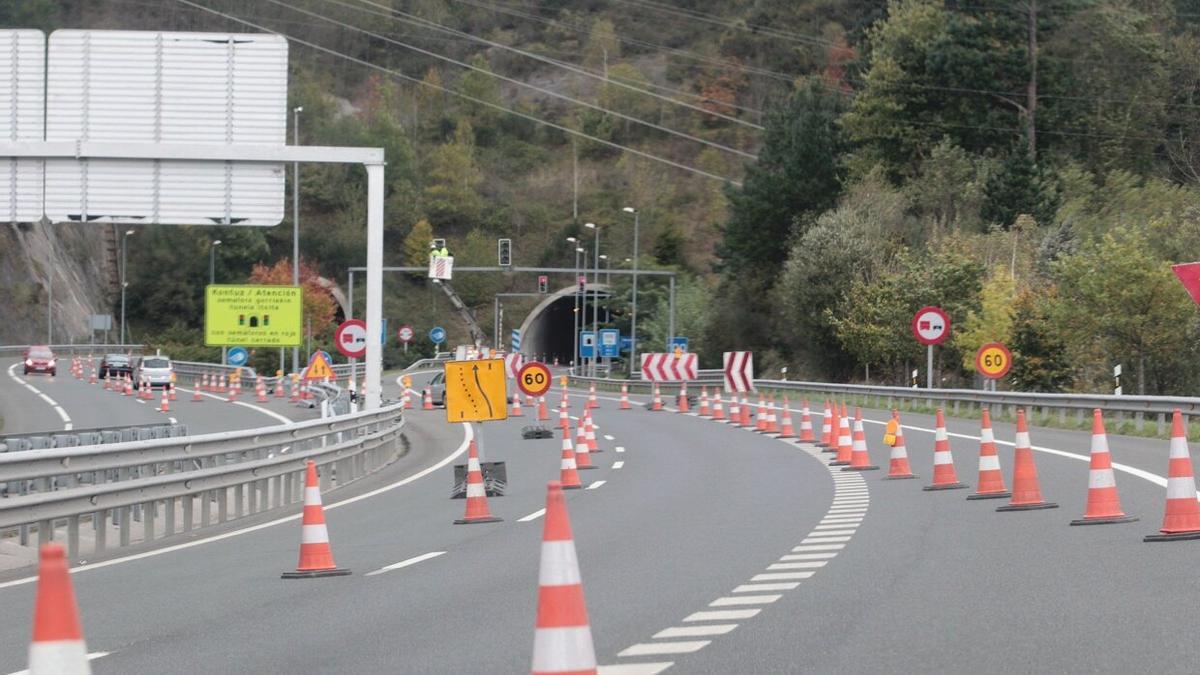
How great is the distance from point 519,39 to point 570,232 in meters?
54.5

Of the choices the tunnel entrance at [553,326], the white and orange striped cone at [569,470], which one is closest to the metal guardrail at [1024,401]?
the white and orange striped cone at [569,470]

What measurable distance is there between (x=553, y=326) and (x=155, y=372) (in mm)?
74039

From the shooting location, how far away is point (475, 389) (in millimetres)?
21828

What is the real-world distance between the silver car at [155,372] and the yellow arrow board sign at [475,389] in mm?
47062

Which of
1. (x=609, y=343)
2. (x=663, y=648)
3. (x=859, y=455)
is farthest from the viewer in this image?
(x=609, y=343)

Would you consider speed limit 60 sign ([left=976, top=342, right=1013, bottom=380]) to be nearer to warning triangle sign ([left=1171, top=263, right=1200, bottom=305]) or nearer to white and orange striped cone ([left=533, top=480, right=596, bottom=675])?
warning triangle sign ([left=1171, top=263, right=1200, bottom=305])

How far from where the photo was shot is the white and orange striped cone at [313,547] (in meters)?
13.0

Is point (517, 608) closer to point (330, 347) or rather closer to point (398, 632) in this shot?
point (398, 632)

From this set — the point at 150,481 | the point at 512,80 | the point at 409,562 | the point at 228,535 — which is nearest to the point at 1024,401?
the point at 228,535

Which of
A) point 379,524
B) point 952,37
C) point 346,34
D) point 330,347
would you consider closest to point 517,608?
point 379,524

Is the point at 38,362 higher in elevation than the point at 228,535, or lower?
higher

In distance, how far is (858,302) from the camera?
66438 mm

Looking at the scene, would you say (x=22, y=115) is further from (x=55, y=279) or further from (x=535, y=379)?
(x=55, y=279)

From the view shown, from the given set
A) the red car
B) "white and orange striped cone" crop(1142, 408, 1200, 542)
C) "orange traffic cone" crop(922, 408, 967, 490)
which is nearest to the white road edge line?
"orange traffic cone" crop(922, 408, 967, 490)
